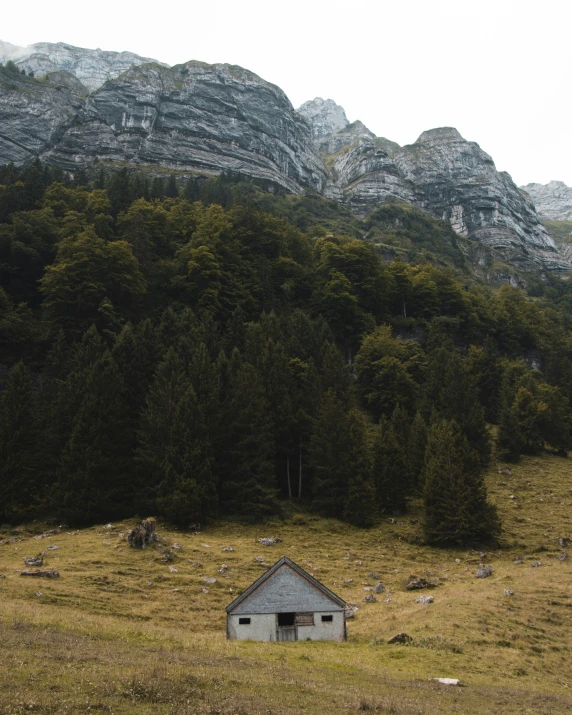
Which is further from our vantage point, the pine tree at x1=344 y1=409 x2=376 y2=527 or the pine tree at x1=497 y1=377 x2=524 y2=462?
the pine tree at x1=497 y1=377 x2=524 y2=462

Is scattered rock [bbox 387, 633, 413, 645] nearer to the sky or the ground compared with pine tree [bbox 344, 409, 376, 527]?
nearer to the ground

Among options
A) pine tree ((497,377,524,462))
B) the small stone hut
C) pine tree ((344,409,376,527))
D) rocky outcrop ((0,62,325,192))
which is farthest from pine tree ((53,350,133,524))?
rocky outcrop ((0,62,325,192))

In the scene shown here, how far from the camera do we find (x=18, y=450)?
150 feet

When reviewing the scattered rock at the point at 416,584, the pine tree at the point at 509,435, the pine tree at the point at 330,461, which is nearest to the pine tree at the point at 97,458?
the pine tree at the point at 330,461

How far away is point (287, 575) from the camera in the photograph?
2564 cm

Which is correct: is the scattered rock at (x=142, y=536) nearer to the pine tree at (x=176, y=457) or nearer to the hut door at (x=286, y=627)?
the pine tree at (x=176, y=457)

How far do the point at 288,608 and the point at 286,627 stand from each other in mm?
1095

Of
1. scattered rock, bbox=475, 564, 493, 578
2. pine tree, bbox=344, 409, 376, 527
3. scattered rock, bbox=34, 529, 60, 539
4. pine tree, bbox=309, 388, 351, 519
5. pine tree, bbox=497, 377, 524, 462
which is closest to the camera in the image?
scattered rock, bbox=475, 564, 493, 578

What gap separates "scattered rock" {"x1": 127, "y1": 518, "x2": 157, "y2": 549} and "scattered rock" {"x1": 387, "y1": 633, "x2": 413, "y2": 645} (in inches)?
750

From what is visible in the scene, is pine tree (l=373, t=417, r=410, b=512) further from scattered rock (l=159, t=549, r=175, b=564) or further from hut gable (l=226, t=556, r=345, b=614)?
hut gable (l=226, t=556, r=345, b=614)

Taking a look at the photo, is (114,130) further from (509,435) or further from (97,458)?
(509,435)

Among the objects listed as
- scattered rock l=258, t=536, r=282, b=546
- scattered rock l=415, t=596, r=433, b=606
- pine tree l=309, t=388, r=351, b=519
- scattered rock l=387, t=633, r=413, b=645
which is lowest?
scattered rock l=415, t=596, r=433, b=606

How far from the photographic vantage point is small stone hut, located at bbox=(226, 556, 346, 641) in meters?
25.3

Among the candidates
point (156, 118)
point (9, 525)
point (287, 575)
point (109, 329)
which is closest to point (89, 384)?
point (9, 525)
